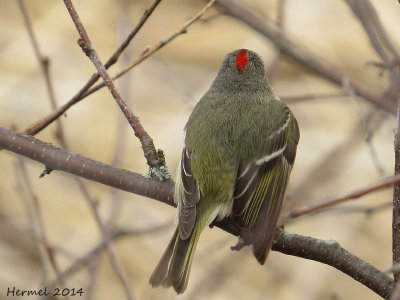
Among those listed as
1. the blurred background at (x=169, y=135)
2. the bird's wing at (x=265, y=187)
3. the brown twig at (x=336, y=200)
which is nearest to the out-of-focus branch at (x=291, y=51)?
the bird's wing at (x=265, y=187)

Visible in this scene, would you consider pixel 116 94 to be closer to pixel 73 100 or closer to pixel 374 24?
pixel 73 100

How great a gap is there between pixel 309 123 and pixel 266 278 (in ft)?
4.64

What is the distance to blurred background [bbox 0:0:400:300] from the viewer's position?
5.22 metres

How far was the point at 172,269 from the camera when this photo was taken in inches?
94.3

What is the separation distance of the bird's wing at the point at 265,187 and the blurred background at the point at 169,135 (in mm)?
1548

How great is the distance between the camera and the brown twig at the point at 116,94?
2.12 meters

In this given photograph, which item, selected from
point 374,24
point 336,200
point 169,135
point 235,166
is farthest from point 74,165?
point 169,135

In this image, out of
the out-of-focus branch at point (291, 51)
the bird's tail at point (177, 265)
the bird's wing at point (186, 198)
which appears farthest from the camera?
the out-of-focus branch at point (291, 51)

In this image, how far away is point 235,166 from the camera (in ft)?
8.75

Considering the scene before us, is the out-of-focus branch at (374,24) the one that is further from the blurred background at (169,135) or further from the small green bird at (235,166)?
the blurred background at (169,135)

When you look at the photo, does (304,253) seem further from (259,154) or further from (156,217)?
(156,217)

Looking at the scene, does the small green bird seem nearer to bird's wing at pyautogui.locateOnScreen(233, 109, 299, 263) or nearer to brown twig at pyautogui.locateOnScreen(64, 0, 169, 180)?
bird's wing at pyautogui.locateOnScreen(233, 109, 299, 263)

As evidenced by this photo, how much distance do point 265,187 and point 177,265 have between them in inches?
20.5

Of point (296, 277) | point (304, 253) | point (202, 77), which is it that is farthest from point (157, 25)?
point (304, 253)
